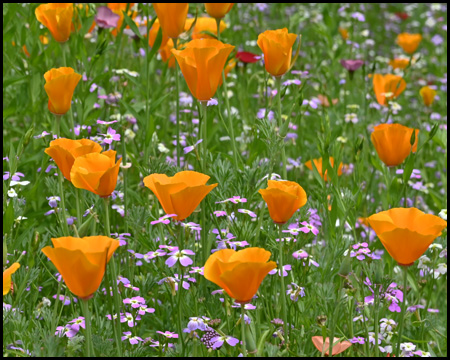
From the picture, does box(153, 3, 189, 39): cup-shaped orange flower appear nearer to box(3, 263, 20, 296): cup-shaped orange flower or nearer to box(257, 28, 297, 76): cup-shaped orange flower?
box(257, 28, 297, 76): cup-shaped orange flower

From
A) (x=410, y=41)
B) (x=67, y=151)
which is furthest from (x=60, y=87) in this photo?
(x=410, y=41)

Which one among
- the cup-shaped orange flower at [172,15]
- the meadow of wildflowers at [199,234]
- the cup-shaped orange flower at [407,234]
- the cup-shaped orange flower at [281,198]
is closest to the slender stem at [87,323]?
the meadow of wildflowers at [199,234]

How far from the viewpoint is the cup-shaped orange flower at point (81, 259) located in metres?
1.06

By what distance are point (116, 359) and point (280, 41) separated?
0.85m

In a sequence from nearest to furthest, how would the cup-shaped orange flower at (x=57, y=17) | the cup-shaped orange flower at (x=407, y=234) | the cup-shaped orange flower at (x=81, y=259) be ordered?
1. the cup-shaped orange flower at (x=81, y=259)
2. the cup-shaped orange flower at (x=407, y=234)
3. the cup-shaped orange flower at (x=57, y=17)

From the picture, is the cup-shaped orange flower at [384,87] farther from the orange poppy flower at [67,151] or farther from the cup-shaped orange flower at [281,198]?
the orange poppy flower at [67,151]

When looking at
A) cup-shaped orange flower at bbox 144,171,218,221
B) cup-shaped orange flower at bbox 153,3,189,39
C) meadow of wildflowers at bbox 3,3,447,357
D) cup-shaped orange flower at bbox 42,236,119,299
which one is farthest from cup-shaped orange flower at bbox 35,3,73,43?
cup-shaped orange flower at bbox 42,236,119,299

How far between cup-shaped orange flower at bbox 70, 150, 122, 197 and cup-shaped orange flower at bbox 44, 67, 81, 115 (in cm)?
31

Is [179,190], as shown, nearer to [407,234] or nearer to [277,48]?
[407,234]

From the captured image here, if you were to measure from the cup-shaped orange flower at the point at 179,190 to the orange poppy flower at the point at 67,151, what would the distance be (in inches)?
6.1

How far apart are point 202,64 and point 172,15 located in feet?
1.40

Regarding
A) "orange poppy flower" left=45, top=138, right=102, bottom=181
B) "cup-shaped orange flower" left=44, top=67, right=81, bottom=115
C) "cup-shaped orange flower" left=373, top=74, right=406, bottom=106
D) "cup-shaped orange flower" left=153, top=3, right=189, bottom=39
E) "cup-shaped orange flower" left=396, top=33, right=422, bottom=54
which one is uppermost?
"cup-shaped orange flower" left=396, top=33, right=422, bottom=54

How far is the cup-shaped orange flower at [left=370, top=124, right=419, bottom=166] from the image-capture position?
6.02ft

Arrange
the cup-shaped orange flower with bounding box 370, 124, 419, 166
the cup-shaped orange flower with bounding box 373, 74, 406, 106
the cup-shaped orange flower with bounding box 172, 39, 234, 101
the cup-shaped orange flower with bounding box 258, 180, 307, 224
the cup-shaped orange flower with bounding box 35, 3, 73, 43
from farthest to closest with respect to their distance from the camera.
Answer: the cup-shaped orange flower with bounding box 373, 74, 406, 106 < the cup-shaped orange flower with bounding box 35, 3, 73, 43 < the cup-shaped orange flower with bounding box 370, 124, 419, 166 < the cup-shaped orange flower with bounding box 172, 39, 234, 101 < the cup-shaped orange flower with bounding box 258, 180, 307, 224
